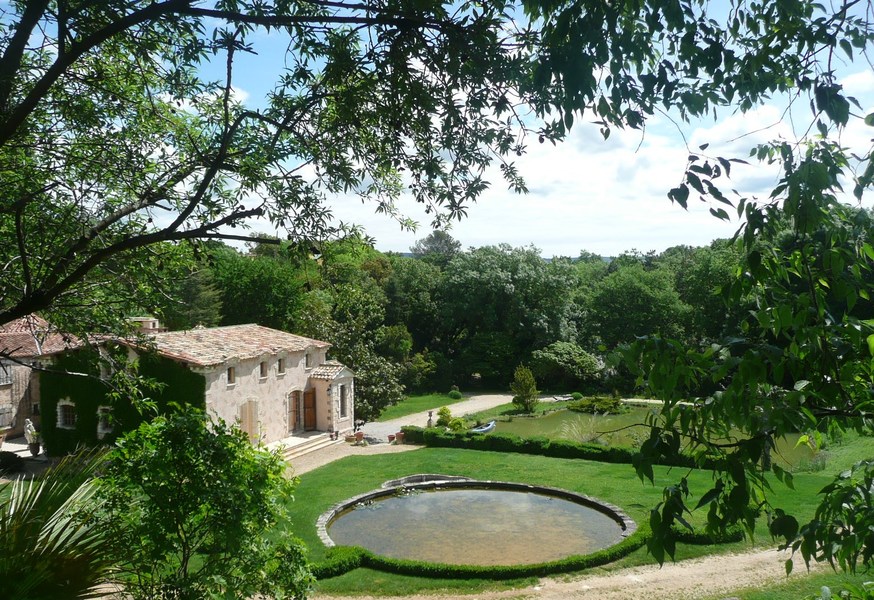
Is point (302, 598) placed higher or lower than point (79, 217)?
lower

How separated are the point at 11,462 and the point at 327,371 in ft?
35.7

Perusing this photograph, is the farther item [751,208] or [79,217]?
[79,217]

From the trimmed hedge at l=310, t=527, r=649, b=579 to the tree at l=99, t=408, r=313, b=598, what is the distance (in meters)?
6.50

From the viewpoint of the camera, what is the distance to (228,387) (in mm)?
22875

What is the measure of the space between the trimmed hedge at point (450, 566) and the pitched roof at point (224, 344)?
9.83 m

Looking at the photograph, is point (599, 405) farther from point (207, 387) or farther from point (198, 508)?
point (198, 508)

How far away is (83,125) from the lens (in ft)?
23.7

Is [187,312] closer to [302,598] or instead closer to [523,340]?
[523,340]

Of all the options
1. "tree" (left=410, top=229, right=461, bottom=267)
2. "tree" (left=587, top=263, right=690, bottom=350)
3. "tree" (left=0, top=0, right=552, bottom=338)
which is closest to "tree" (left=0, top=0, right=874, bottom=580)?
"tree" (left=0, top=0, right=552, bottom=338)

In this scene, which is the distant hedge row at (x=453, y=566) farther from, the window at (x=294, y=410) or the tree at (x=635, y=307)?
the tree at (x=635, y=307)

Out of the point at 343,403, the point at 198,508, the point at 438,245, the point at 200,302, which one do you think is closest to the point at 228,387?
the point at 343,403

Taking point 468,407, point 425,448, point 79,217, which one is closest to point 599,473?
point 425,448

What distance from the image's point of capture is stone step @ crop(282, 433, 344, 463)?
80.0ft

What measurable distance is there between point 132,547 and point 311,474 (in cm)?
1532
